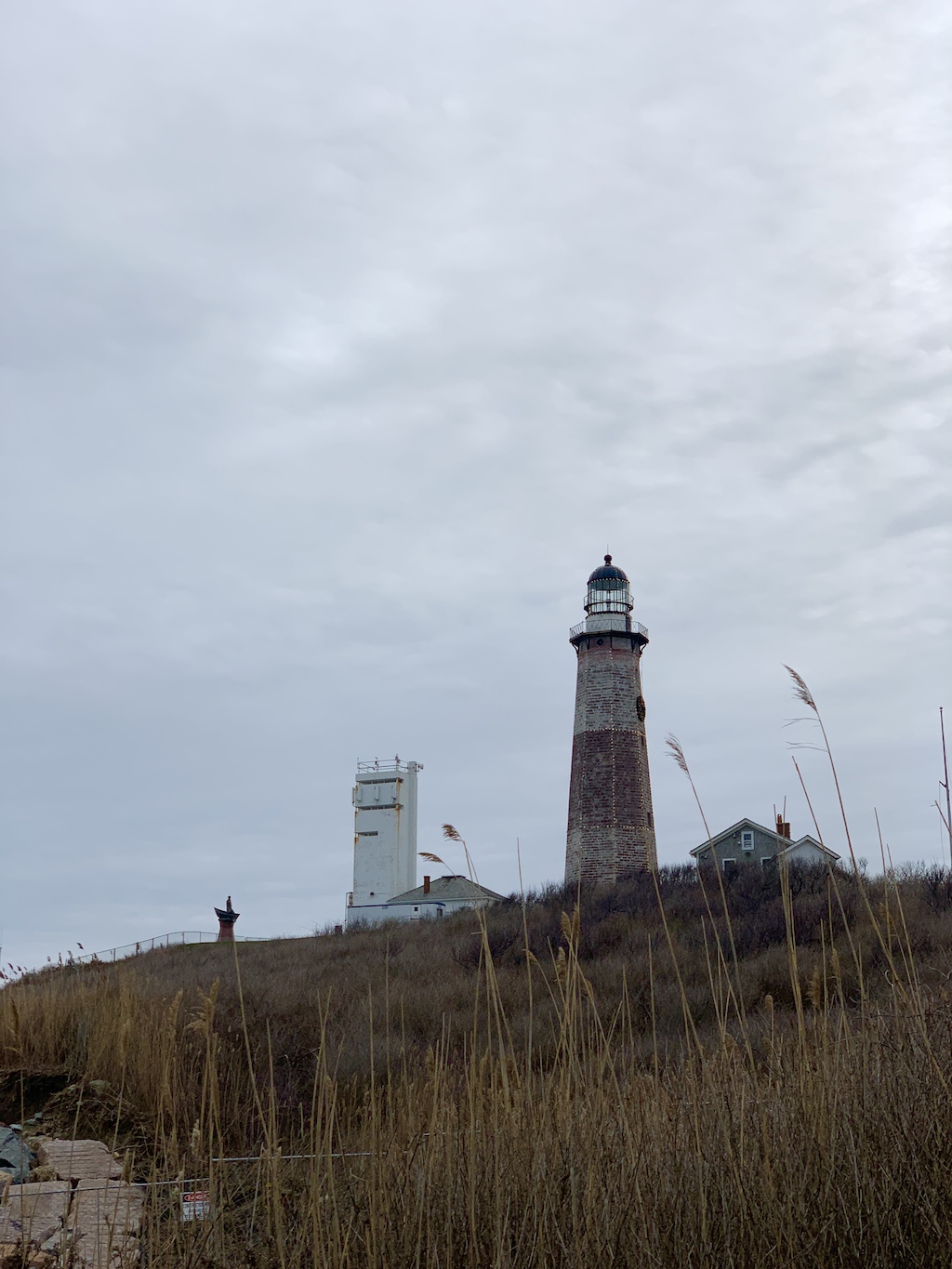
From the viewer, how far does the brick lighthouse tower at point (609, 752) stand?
84.4 ft

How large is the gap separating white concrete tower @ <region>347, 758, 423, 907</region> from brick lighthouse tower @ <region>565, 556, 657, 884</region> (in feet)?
43.8

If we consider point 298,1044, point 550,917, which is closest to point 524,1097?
point 298,1044

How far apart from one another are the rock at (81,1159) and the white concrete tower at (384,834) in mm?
32961

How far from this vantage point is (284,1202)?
4.31 meters

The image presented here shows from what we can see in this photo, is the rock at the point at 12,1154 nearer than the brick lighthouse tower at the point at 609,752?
Yes

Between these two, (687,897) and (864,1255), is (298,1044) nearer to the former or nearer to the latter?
(864,1255)

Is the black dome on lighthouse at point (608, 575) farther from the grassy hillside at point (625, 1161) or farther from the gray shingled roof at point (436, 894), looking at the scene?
the grassy hillside at point (625, 1161)

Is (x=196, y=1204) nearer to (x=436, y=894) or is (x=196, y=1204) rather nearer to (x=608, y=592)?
(x=608, y=592)

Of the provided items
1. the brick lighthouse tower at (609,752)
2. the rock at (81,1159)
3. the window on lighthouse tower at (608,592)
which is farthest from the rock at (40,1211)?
the window on lighthouse tower at (608,592)

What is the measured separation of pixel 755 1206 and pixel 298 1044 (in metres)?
7.83

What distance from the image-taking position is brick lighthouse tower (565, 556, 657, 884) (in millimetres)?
25719

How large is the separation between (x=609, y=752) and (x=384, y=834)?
1546 centimetres

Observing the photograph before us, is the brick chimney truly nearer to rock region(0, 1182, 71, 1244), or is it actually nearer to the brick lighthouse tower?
the brick lighthouse tower

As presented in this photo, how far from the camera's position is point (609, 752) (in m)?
26.5
